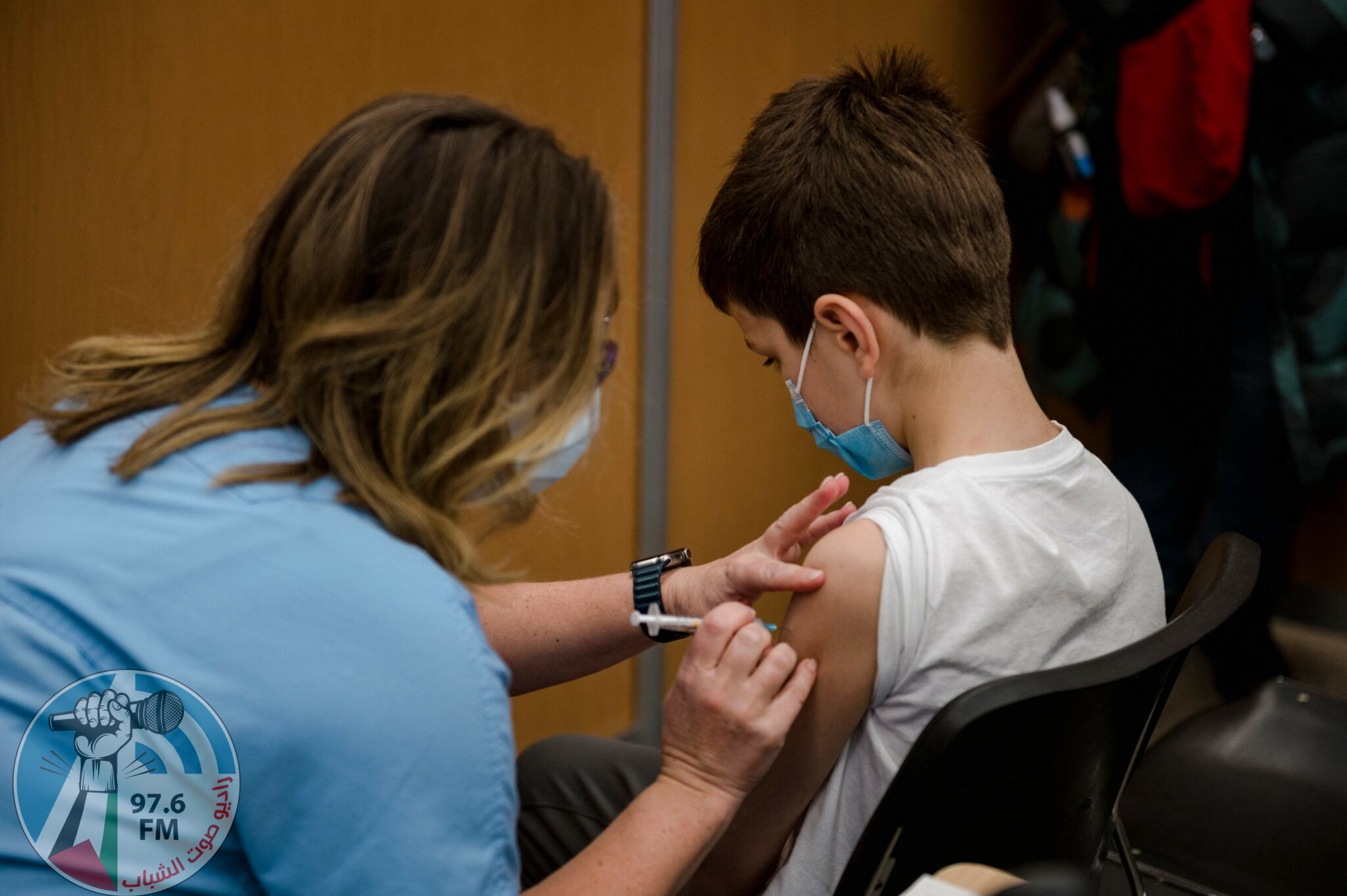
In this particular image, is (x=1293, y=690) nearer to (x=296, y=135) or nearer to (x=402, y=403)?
(x=402, y=403)

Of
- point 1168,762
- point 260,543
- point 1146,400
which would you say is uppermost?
point 260,543

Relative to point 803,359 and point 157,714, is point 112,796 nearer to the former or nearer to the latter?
point 157,714

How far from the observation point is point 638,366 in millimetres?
2371

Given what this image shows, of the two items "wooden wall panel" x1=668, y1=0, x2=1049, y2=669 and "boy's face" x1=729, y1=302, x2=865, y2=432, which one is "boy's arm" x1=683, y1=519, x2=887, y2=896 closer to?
"boy's face" x1=729, y1=302, x2=865, y2=432

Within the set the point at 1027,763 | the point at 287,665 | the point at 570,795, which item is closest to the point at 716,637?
the point at 1027,763

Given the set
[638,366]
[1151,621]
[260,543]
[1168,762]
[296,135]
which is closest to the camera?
[260,543]

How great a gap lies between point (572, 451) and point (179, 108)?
1053 mm

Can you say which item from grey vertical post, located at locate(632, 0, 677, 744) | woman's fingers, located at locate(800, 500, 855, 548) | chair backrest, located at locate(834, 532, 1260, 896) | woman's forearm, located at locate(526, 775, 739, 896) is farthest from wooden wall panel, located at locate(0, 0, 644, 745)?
chair backrest, located at locate(834, 532, 1260, 896)

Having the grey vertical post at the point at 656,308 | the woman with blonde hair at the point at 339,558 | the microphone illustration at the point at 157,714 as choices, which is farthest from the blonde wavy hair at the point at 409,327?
the grey vertical post at the point at 656,308

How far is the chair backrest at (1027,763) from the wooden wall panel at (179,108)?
A: 2.02ft

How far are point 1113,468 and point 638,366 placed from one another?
134cm

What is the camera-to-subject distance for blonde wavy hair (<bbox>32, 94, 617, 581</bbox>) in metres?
0.76

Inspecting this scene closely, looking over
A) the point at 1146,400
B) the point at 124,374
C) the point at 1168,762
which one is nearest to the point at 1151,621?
the point at 1168,762

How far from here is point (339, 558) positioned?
2.30ft
